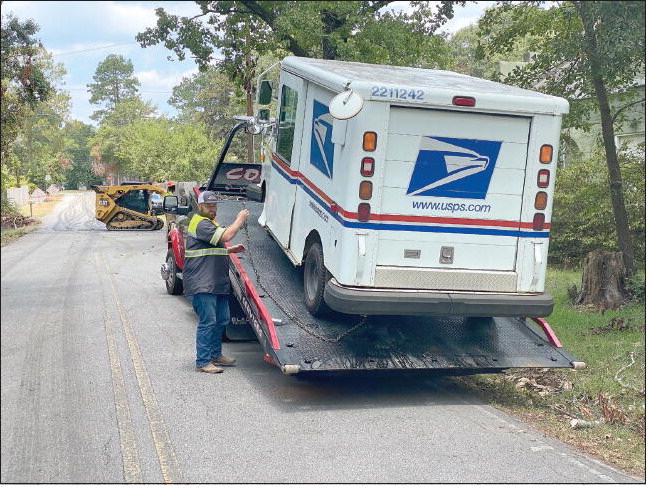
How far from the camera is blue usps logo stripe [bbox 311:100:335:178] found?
22.7 ft

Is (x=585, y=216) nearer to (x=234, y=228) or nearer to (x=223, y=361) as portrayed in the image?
(x=223, y=361)

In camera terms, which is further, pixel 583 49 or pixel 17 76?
pixel 583 49

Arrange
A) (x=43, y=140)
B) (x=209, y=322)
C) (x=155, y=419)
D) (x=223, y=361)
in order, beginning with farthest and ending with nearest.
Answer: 1. (x=223, y=361)
2. (x=209, y=322)
3. (x=155, y=419)
4. (x=43, y=140)

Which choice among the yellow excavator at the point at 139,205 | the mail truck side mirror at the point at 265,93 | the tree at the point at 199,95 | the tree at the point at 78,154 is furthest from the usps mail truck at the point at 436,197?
the yellow excavator at the point at 139,205

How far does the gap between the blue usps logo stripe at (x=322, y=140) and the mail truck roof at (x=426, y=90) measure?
28cm

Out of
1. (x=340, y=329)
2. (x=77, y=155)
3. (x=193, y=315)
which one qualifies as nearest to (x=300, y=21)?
(x=77, y=155)

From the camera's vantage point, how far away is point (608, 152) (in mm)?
11156

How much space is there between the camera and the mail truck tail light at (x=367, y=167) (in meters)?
6.34

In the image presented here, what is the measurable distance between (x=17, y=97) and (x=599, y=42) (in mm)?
7414

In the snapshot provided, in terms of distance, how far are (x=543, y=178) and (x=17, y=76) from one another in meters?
5.12

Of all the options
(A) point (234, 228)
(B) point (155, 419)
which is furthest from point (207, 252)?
(B) point (155, 419)

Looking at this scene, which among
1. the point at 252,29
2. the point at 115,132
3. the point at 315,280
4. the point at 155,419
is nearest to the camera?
the point at 115,132

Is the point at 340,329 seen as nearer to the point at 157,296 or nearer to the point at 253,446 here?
the point at 253,446

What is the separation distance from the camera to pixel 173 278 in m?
11.9
